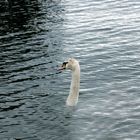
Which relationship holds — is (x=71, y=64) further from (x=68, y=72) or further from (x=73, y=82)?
(x=68, y=72)

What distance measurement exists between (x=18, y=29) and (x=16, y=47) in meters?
5.85

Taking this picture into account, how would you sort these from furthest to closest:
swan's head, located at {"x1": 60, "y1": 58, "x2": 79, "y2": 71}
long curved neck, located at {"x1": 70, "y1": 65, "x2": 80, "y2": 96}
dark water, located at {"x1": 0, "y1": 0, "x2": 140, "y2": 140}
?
long curved neck, located at {"x1": 70, "y1": 65, "x2": 80, "y2": 96} < swan's head, located at {"x1": 60, "y1": 58, "x2": 79, "y2": 71} < dark water, located at {"x1": 0, "y1": 0, "x2": 140, "y2": 140}

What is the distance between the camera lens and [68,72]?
29.9 m

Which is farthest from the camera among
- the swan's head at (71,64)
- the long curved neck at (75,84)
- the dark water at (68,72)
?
the long curved neck at (75,84)

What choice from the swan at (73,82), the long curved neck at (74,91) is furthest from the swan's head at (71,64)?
the long curved neck at (74,91)

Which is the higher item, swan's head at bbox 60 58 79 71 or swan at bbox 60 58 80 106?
swan's head at bbox 60 58 79 71

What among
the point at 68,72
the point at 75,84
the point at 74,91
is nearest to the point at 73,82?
the point at 75,84

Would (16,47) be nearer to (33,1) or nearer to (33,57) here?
(33,57)

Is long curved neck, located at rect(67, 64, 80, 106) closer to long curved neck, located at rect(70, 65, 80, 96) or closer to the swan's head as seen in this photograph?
long curved neck, located at rect(70, 65, 80, 96)

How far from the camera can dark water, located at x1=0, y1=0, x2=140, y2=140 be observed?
21.9 m

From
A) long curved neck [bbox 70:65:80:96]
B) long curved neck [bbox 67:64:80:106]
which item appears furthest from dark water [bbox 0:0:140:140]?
long curved neck [bbox 70:65:80:96]

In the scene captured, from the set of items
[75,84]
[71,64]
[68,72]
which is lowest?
[68,72]

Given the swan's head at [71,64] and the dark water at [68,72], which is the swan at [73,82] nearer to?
the swan's head at [71,64]

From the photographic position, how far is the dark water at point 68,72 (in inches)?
863
